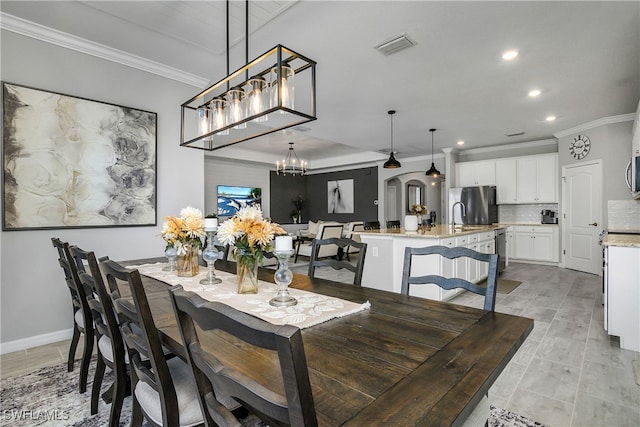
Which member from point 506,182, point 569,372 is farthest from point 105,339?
point 506,182

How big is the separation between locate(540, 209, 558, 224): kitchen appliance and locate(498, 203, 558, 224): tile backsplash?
134 mm

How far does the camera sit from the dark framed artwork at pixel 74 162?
2.61 metres

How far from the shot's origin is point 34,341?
2723mm

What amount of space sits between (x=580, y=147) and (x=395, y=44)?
505 centimetres

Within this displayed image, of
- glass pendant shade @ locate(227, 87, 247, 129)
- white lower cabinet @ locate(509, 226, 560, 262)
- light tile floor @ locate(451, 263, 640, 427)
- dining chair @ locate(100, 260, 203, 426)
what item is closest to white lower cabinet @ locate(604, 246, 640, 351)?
light tile floor @ locate(451, 263, 640, 427)

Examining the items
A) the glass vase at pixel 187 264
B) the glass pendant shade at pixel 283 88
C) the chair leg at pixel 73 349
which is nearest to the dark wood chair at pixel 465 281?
the glass pendant shade at pixel 283 88

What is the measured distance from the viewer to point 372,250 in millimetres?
4238

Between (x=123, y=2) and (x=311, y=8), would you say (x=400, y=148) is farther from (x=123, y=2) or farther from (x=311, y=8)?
Answer: (x=123, y=2)

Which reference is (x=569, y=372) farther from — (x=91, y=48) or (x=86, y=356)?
(x=91, y=48)

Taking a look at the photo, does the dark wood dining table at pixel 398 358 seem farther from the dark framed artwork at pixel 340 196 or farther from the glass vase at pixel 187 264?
the dark framed artwork at pixel 340 196

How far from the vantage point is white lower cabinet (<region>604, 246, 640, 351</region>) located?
8.55 ft

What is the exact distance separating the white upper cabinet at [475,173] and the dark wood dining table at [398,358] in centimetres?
686

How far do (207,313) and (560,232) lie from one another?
300 inches

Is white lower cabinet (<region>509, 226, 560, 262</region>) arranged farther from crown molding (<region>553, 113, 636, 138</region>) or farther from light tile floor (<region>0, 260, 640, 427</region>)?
light tile floor (<region>0, 260, 640, 427</region>)
